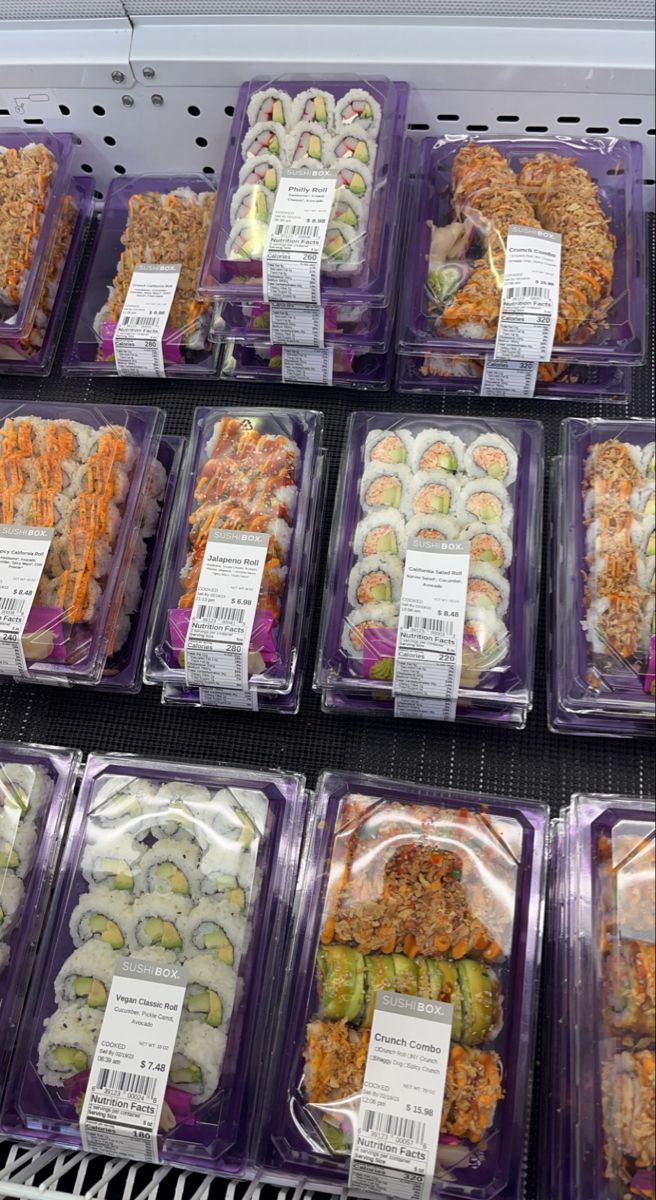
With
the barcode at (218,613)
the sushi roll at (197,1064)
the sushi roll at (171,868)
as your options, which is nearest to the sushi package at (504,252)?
the barcode at (218,613)

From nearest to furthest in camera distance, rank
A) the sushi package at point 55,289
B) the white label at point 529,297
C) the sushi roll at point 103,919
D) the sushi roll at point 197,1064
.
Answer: the sushi roll at point 197,1064
the sushi roll at point 103,919
the white label at point 529,297
the sushi package at point 55,289

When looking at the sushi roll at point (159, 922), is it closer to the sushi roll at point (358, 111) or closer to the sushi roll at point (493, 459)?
the sushi roll at point (493, 459)

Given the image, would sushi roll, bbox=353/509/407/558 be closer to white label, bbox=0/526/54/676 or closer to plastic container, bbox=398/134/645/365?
plastic container, bbox=398/134/645/365

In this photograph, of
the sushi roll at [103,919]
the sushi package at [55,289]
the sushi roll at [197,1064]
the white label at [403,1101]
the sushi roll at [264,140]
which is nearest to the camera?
the white label at [403,1101]

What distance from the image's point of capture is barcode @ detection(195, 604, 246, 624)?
5.58 feet

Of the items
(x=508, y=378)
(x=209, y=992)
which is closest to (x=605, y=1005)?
(x=209, y=992)

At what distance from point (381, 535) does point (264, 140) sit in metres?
1.03

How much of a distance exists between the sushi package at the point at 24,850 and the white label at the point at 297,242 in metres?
1.06

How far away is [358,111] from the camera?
6.92ft

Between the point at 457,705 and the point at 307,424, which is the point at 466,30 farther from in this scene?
the point at 457,705

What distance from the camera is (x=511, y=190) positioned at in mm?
2082

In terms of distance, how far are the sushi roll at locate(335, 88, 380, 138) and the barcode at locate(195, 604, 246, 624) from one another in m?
1.20

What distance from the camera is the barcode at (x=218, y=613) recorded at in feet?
5.58

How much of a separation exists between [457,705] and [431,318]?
2.93 ft
